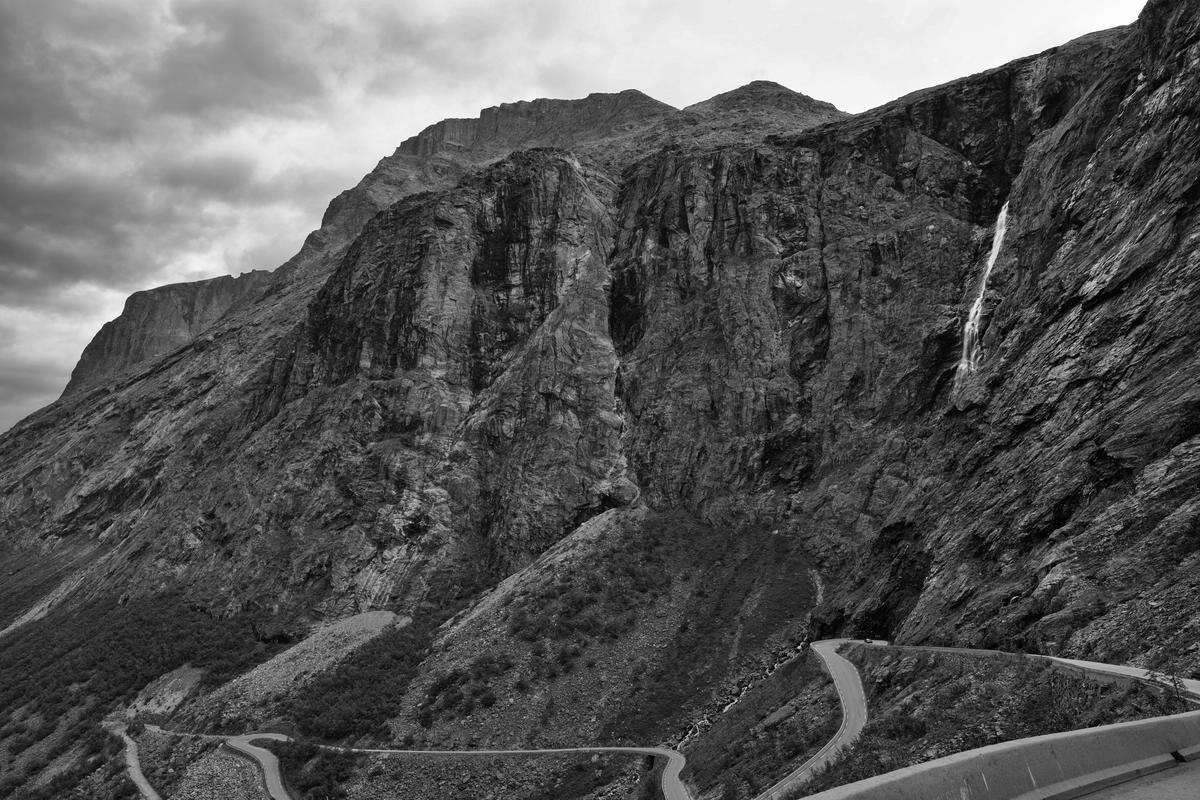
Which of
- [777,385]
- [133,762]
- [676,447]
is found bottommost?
[133,762]

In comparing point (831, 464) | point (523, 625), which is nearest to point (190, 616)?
point (523, 625)

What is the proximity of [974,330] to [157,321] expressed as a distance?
202216 millimetres

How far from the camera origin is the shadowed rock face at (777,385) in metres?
24.3

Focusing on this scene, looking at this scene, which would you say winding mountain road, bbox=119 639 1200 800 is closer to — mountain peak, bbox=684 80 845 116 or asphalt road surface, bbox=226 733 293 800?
asphalt road surface, bbox=226 733 293 800

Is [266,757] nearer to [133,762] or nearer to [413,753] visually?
[413,753]

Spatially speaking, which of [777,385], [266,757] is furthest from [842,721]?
[777,385]

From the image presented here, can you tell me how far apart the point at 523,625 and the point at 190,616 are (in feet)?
114

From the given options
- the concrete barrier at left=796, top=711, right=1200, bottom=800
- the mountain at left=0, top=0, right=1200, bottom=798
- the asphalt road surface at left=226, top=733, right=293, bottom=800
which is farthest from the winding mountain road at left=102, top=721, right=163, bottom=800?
the concrete barrier at left=796, top=711, right=1200, bottom=800

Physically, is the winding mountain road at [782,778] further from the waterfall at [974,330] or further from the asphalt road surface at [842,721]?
the waterfall at [974,330]

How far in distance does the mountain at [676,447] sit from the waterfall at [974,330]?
419 millimetres

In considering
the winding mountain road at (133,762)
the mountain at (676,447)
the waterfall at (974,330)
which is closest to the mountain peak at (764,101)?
the mountain at (676,447)

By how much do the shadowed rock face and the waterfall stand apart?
96 centimetres

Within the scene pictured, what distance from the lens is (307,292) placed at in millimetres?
113125

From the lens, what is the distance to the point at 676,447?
58.3m
